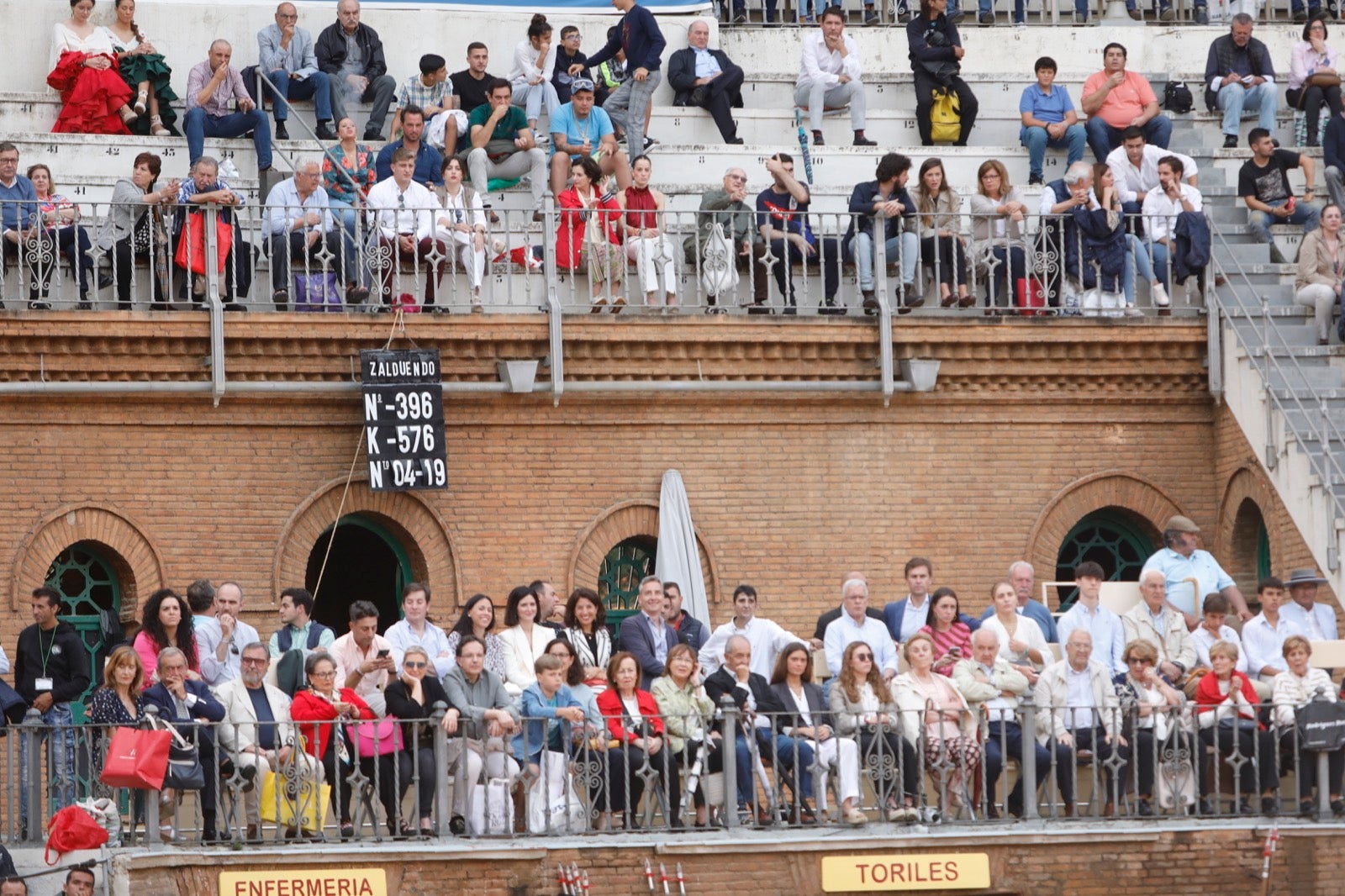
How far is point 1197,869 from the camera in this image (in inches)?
758

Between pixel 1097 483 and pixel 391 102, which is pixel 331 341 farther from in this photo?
pixel 1097 483

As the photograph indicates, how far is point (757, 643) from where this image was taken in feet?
67.3

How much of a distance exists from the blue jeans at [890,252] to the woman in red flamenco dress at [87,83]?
703 centimetres

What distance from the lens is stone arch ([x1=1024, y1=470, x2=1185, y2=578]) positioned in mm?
24844

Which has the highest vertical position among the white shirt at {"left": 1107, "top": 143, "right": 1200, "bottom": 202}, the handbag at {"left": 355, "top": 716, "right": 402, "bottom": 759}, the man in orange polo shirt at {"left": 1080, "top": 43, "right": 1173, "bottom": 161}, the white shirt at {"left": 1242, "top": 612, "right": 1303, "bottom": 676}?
the man in orange polo shirt at {"left": 1080, "top": 43, "right": 1173, "bottom": 161}

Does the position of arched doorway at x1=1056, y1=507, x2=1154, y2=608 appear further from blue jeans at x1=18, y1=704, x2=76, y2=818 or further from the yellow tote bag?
blue jeans at x1=18, y1=704, x2=76, y2=818

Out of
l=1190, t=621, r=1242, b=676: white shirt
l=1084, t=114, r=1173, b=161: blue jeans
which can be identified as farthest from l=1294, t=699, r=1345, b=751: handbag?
l=1084, t=114, r=1173, b=161: blue jeans

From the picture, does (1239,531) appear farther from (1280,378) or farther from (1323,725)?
(1323,725)

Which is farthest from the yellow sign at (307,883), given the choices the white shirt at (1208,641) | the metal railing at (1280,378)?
the metal railing at (1280,378)

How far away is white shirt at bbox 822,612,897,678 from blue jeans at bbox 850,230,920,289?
4.94 m

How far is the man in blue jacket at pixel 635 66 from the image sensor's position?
26.1 metres

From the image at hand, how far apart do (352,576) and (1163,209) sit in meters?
8.66

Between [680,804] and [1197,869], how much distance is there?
3.77 metres

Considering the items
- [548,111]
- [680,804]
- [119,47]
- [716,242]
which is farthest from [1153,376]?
[119,47]
